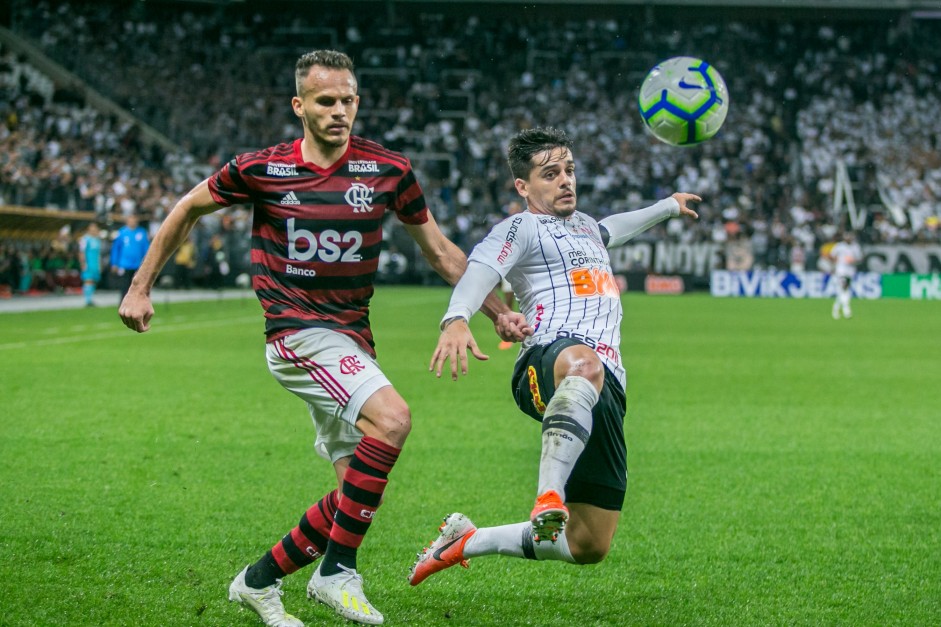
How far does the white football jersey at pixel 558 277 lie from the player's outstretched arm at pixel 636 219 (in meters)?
0.33

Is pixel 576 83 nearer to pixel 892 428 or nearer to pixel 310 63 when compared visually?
pixel 892 428

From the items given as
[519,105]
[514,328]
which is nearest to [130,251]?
[514,328]

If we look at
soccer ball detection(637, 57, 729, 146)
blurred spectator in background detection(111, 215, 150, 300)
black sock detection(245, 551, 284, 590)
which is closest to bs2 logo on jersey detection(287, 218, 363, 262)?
black sock detection(245, 551, 284, 590)

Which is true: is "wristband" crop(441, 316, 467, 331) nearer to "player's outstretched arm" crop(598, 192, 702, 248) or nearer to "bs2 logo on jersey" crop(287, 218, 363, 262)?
"bs2 logo on jersey" crop(287, 218, 363, 262)

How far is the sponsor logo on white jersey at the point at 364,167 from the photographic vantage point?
4.64m

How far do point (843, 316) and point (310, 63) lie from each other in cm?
Answer: 2333

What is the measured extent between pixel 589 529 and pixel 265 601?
1364mm

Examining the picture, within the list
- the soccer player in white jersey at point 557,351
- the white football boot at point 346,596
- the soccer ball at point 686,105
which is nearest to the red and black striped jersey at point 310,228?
the soccer player in white jersey at point 557,351

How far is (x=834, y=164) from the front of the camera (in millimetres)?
40094

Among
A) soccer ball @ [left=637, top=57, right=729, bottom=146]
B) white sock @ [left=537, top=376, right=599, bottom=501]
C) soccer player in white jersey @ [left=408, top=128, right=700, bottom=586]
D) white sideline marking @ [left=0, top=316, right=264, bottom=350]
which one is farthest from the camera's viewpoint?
white sideline marking @ [left=0, top=316, right=264, bottom=350]

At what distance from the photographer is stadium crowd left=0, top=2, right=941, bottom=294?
37656mm

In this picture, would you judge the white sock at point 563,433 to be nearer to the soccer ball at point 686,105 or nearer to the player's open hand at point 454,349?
the player's open hand at point 454,349

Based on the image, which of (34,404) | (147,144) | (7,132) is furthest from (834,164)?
(34,404)

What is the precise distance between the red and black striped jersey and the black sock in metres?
0.93
